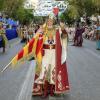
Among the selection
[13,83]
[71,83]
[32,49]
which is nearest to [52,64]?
[32,49]

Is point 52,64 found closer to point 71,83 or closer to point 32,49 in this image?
point 32,49

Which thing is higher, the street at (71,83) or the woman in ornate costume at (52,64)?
the woman in ornate costume at (52,64)

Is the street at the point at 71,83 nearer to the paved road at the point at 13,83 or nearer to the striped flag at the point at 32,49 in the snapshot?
the paved road at the point at 13,83

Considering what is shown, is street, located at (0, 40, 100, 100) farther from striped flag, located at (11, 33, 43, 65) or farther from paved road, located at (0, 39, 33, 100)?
striped flag, located at (11, 33, 43, 65)

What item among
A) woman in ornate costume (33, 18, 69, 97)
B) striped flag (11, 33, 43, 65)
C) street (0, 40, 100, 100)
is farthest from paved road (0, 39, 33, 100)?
striped flag (11, 33, 43, 65)

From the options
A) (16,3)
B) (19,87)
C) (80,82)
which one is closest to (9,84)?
A: (19,87)

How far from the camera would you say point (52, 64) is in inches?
420

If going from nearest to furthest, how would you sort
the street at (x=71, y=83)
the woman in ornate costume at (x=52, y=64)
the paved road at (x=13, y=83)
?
1. the woman in ornate costume at (x=52, y=64)
2. the street at (x=71, y=83)
3. the paved road at (x=13, y=83)

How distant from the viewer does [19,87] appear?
41.2 ft

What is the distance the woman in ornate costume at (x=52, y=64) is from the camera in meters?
10.6

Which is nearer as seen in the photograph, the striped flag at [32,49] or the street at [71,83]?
the striped flag at [32,49]

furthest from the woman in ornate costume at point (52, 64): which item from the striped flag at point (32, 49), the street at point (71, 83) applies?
the street at point (71, 83)

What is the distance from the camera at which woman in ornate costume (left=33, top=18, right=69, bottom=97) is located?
10.6 metres

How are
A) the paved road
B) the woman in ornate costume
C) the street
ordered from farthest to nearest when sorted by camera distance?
1. the paved road
2. the street
3. the woman in ornate costume
